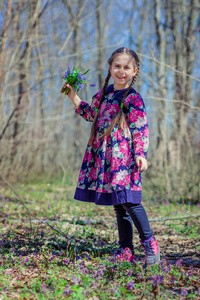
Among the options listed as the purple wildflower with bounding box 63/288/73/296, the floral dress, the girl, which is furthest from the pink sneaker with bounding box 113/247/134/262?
the purple wildflower with bounding box 63/288/73/296

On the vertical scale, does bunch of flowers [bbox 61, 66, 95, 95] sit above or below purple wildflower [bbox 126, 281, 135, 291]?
above

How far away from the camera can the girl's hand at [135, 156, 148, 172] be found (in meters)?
2.42

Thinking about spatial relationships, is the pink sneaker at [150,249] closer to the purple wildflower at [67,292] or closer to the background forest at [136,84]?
the purple wildflower at [67,292]

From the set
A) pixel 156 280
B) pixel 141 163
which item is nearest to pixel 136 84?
pixel 141 163

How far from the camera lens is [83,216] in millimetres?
4797

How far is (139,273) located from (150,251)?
376mm

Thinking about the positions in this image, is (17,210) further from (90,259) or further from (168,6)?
(168,6)

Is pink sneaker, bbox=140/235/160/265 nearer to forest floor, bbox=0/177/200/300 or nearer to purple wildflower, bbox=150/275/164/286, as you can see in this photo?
forest floor, bbox=0/177/200/300

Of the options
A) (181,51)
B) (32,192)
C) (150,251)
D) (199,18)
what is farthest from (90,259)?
(199,18)

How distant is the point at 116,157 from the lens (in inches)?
98.0

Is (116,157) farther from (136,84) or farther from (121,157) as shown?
(136,84)

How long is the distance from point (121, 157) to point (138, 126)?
293 millimetres

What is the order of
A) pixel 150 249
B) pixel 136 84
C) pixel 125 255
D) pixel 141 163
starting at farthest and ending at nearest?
pixel 136 84 < pixel 125 255 < pixel 150 249 < pixel 141 163

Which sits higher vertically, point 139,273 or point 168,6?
point 168,6
